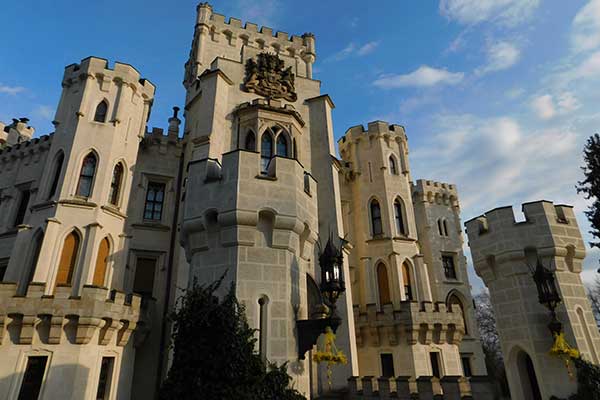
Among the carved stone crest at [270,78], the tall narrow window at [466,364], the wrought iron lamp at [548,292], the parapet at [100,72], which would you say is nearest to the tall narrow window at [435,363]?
the wrought iron lamp at [548,292]

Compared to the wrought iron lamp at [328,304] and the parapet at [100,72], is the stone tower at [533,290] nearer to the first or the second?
the wrought iron lamp at [328,304]

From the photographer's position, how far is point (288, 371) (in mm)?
7168

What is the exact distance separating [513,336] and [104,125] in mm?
16663

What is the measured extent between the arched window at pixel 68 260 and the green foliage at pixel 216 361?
8096 millimetres

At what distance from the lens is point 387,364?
50.9 ft

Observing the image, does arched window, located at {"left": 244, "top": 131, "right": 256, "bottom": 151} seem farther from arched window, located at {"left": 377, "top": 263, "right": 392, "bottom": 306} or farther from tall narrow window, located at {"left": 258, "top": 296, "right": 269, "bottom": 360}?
arched window, located at {"left": 377, "top": 263, "right": 392, "bottom": 306}

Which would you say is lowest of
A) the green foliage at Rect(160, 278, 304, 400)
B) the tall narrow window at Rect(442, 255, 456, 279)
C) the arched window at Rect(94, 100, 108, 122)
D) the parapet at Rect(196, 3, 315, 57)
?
the green foliage at Rect(160, 278, 304, 400)

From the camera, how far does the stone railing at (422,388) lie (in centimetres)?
715

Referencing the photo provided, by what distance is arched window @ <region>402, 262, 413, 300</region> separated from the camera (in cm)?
1726

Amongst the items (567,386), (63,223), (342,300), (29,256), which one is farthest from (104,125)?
(567,386)

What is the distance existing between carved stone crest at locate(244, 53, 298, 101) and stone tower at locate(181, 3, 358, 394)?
0.16 feet

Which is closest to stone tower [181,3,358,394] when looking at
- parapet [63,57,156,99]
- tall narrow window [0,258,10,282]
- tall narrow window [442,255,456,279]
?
parapet [63,57,156,99]

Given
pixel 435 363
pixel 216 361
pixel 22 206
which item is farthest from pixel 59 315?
pixel 435 363

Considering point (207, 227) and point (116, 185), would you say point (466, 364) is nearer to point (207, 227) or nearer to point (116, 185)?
point (207, 227)
